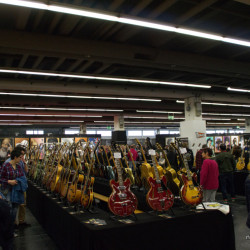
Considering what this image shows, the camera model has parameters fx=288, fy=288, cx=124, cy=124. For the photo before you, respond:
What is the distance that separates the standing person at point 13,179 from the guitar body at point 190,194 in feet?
9.66

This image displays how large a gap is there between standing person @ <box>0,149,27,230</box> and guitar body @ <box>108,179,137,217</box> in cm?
227

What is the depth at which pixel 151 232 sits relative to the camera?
Answer: 340 cm

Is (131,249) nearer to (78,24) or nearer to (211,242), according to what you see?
(211,242)

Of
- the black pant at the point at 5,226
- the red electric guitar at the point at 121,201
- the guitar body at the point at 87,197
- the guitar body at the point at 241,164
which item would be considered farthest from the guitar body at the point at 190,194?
the guitar body at the point at 241,164

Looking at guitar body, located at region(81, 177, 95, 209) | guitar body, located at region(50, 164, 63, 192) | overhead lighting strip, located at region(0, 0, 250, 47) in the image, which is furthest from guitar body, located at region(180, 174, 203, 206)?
overhead lighting strip, located at region(0, 0, 250, 47)

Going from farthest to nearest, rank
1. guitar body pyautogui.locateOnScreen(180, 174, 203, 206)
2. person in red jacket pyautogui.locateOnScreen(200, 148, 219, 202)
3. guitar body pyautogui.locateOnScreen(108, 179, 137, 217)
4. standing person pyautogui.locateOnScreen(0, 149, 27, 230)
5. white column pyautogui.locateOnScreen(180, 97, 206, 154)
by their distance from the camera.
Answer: white column pyautogui.locateOnScreen(180, 97, 206, 154) < person in red jacket pyautogui.locateOnScreen(200, 148, 219, 202) < standing person pyautogui.locateOnScreen(0, 149, 27, 230) < guitar body pyautogui.locateOnScreen(180, 174, 203, 206) < guitar body pyautogui.locateOnScreen(108, 179, 137, 217)

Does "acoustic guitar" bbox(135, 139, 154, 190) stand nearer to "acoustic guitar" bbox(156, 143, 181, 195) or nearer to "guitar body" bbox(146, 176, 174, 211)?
"acoustic guitar" bbox(156, 143, 181, 195)

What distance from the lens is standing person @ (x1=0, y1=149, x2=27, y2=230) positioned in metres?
5.08

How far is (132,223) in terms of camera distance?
337 cm

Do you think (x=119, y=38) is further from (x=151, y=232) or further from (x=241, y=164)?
(x=241, y=164)

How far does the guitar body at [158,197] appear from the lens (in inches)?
147

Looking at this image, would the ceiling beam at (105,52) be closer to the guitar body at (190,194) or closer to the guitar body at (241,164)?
the guitar body at (241,164)

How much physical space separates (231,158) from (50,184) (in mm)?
4778

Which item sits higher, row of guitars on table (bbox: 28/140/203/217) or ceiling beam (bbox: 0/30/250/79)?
ceiling beam (bbox: 0/30/250/79)
